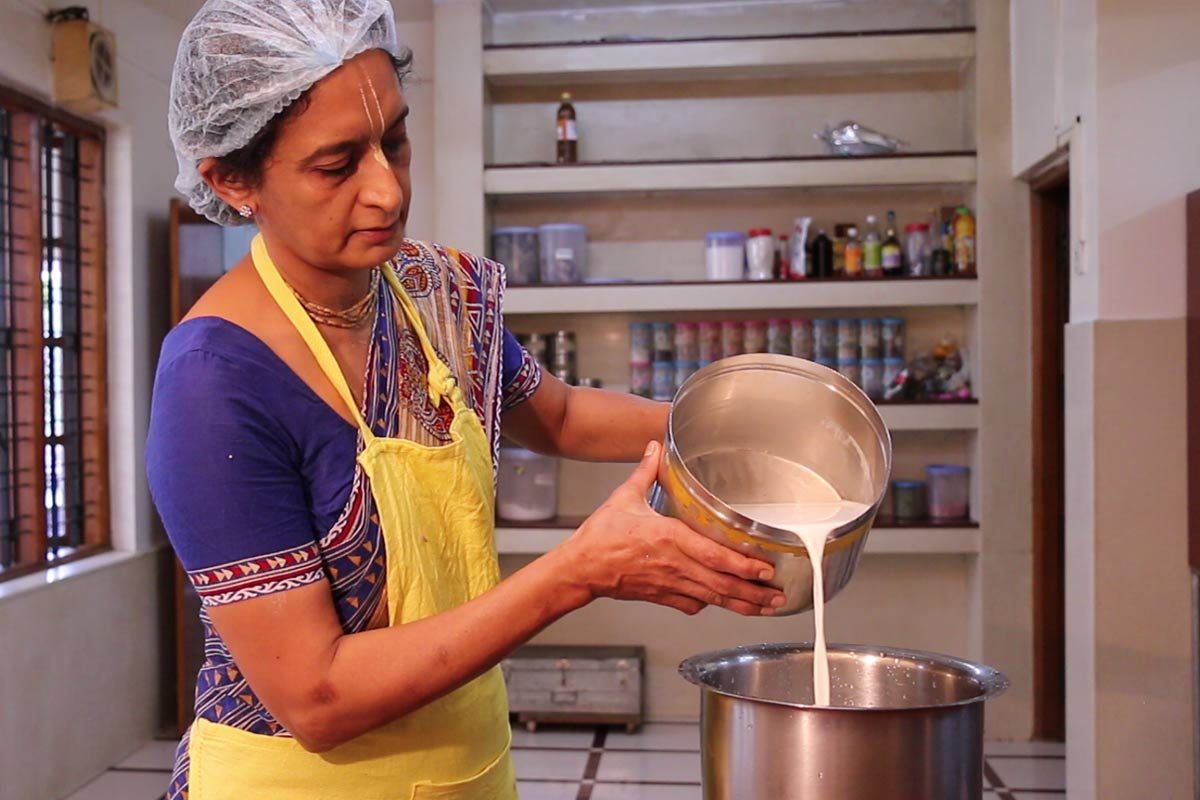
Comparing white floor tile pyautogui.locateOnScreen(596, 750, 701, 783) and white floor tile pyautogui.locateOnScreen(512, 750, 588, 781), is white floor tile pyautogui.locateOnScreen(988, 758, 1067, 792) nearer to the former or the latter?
white floor tile pyautogui.locateOnScreen(596, 750, 701, 783)

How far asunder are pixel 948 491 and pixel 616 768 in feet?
4.70

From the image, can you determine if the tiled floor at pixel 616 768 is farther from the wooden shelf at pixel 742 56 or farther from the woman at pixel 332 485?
the woman at pixel 332 485

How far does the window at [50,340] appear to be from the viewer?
3557 millimetres

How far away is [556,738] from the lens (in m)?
4.20

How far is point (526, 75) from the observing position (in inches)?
170

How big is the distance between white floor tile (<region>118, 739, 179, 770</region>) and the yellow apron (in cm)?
275

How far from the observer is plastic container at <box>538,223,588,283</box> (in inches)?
169

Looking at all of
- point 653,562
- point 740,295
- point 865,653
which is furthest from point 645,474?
point 740,295

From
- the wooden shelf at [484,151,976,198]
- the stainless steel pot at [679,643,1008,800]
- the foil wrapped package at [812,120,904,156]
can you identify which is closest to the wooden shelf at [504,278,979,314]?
the wooden shelf at [484,151,976,198]

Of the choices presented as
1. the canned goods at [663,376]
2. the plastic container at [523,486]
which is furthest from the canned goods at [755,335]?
the plastic container at [523,486]

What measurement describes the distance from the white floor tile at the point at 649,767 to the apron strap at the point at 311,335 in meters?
2.73

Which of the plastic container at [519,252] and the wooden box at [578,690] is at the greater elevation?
the plastic container at [519,252]

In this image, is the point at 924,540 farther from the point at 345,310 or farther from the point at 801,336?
the point at 345,310

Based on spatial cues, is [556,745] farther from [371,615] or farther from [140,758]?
[371,615]
